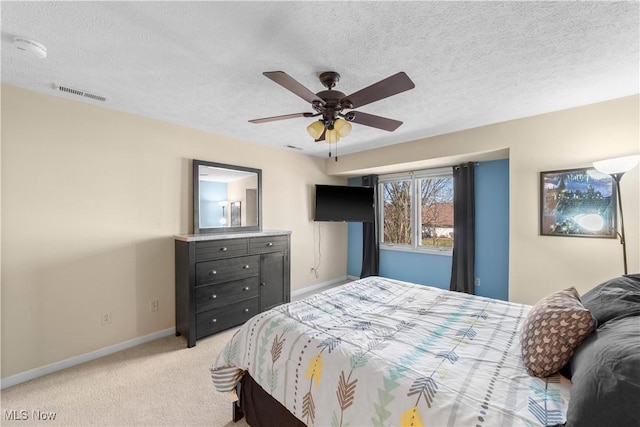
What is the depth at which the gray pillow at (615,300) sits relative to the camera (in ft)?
3.73

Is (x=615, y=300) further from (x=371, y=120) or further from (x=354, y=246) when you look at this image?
(x=354, y=246)

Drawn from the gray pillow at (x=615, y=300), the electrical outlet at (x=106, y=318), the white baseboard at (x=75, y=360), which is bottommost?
the white baseboard at (x=75, y=360)

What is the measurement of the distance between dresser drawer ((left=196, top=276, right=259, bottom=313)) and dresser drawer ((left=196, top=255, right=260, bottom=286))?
59 mm

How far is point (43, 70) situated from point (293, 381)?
8.98 feet

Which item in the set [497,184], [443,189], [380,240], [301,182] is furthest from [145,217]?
[497,184]

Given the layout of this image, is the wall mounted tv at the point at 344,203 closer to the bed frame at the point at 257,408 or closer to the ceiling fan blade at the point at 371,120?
the ceiling fan blade at the point at 371,120

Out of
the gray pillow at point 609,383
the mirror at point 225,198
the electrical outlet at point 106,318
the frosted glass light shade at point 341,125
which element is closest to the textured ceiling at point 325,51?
the frosted glass light shade at point 341,125

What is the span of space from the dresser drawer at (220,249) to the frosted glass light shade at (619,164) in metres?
3.43

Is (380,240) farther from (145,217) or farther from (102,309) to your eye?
(102,309)

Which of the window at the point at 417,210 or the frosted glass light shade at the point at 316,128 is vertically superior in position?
the frosted glass light shade at the point at 316,128

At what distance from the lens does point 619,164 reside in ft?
6.67

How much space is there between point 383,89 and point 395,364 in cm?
152

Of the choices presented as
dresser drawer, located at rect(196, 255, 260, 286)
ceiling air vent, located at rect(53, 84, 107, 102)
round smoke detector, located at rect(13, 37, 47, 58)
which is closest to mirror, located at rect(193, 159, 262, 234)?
dresser drawer, located at rect(196, 255, 260, 286)

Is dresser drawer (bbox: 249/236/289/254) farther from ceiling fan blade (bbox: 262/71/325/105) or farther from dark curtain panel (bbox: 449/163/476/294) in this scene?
dark curtain panel (bbox: 449/163/476/294)
